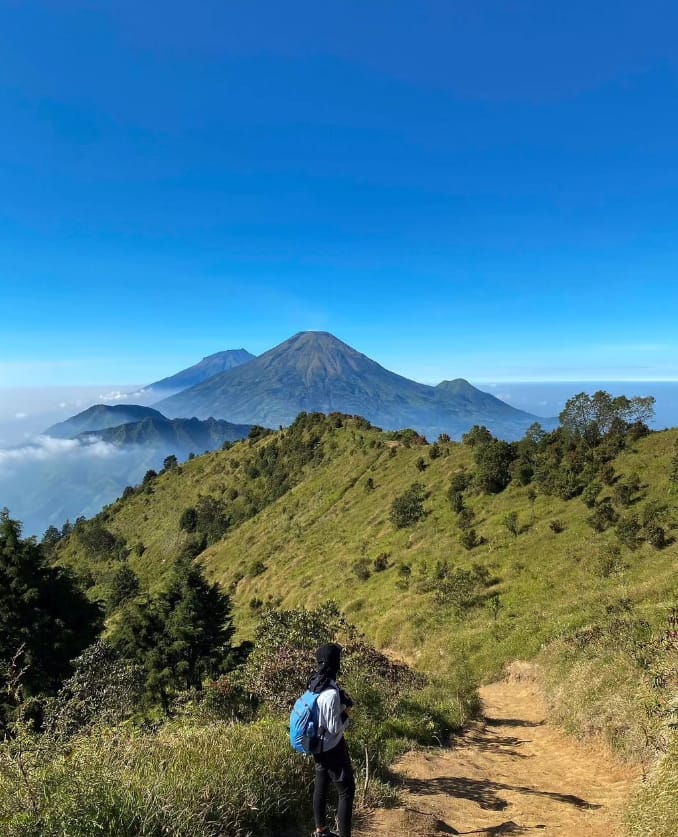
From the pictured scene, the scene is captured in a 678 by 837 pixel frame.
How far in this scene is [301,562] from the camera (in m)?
47.2

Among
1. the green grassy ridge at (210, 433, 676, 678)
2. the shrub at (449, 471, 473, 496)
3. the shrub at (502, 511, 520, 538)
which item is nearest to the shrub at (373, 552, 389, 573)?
the green grassy ridge at (210, 433, 676, 678)

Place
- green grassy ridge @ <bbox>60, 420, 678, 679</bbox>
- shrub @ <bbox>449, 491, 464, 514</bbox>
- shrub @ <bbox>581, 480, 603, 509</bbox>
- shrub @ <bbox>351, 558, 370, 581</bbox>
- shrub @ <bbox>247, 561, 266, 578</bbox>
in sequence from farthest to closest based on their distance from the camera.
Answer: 1. shrub @ <bbox>247, 561, 266, 578</bbox>
2. shrub @ <bbox>449, 491, 464, 514</bbox>
3. shrub @ <bbox>351, 558, 370, 581</bbox>
4. shrub @ <bbox>581, 480, 603, 509</bbox>
5. green grassy ridge @ <bbox>60, 420, 678, 679</bbox>

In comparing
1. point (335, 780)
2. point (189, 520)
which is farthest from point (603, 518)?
point (189, 520)

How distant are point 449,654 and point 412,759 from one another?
10857 mm

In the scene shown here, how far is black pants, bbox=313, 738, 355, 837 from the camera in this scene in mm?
5508

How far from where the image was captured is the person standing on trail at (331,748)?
552 cm

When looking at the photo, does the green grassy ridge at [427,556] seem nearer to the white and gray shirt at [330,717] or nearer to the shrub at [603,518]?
the shrub at [603,518]

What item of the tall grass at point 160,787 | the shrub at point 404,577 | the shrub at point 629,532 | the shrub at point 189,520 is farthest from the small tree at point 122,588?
the tall grass at point 160,787

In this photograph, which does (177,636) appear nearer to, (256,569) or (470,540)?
(470,540)

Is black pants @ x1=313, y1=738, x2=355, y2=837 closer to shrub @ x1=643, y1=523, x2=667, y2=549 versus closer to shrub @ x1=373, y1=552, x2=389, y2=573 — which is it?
shrub @ x1=643, y1=523, x2=667, y2=549

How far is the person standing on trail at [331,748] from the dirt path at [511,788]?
0.85 metres

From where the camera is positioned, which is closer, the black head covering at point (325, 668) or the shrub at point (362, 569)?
the black head covering at point (325, 668)

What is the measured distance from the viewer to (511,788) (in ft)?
26.1

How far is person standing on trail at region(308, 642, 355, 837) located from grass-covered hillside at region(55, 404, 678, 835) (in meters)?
3.27
